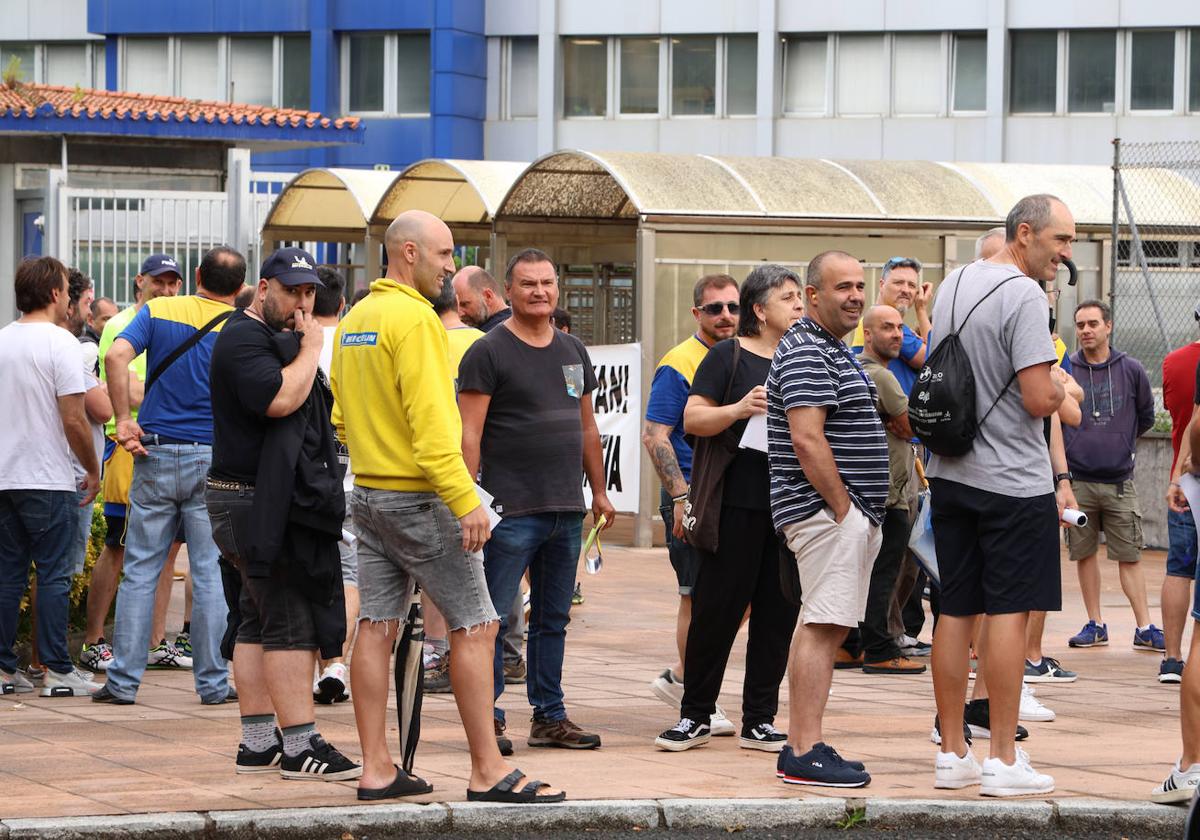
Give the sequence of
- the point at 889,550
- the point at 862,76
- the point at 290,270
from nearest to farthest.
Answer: the point at 290,270, the point at 889,550, the point at 862,76

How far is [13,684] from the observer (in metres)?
9.43

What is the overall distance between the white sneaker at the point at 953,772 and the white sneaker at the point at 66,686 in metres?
4.10

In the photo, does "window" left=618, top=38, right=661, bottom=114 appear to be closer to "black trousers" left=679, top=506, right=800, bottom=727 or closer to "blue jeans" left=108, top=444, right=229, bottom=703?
"blue jeans" left=108, top=444, right=229, bottom=703

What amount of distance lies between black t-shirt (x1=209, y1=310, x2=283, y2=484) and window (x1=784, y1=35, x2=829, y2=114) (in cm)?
3328

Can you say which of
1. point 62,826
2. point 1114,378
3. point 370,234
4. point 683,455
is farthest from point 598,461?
point 370,234

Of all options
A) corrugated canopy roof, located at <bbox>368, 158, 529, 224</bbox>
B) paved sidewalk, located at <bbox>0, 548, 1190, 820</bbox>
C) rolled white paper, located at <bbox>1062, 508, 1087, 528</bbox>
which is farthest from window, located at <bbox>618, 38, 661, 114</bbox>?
rolled white paper, located at <bbox>1062, 508, 1087, 528</bbox>

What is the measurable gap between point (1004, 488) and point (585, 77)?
34.8m

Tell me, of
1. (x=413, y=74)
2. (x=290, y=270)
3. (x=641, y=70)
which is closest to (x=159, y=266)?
(x=290, y=270)

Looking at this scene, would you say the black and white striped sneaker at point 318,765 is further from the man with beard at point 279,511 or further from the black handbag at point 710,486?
the black handbag at point 710,486

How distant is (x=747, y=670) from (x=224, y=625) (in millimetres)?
2479

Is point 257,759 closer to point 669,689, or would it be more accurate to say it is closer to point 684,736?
point 684,736

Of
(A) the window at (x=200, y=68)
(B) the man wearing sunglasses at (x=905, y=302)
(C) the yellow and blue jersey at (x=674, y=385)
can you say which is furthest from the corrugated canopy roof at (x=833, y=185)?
(A) the window at (x=200, y=68)

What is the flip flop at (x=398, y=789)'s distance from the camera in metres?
6.87

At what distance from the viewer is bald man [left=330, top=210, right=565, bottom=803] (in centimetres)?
677
